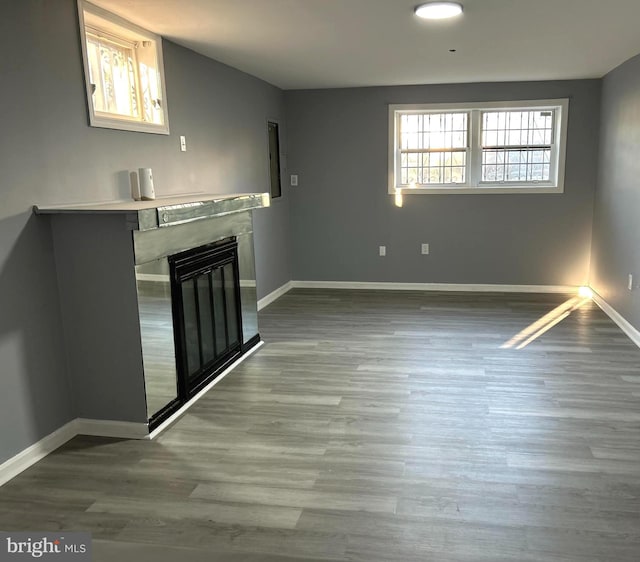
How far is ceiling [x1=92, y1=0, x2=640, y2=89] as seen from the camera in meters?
3.21

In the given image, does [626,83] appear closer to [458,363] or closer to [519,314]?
[519,314]

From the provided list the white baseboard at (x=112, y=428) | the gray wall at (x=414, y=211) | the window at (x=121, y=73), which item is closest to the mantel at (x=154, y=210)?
the window at (x=121, y=73)

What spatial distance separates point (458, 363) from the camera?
4.07 meters

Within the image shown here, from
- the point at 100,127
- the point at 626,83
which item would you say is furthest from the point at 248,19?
the point at 626,83

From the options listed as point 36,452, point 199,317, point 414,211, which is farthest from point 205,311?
point 414,211

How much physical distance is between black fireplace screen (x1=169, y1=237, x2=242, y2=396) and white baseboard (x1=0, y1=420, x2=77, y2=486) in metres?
0.66

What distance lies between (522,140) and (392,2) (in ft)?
12.1

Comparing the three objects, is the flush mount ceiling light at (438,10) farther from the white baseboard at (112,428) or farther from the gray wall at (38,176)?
the white baseboard at (112,428)

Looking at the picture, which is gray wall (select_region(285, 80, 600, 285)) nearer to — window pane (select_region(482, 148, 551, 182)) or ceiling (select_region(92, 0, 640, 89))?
window pane (select_region(482, 148, 551, 182))

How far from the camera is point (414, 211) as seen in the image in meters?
6.54

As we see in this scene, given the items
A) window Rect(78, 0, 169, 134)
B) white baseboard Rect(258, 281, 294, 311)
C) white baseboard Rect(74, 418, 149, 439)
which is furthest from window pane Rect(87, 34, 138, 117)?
white baseboard Rect(258, 281, 294, 311)

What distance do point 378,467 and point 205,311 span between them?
1576 millimetres

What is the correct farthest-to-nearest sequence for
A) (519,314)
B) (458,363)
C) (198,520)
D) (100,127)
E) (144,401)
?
(519,314)
(458,363)
(100,127)
(144,401)
(198,520)

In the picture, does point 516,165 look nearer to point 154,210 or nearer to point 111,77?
point 111,77
